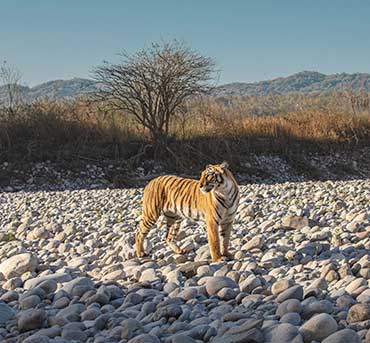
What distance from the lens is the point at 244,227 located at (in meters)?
7.85

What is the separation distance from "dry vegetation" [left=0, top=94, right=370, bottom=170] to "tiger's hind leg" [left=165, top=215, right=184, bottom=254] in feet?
37.6

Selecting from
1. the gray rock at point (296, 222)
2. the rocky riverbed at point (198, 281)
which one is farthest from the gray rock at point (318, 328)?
the gray rock at point (296, 222)

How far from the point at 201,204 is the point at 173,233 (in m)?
0.66

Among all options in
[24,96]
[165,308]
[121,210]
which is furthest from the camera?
[24,96]

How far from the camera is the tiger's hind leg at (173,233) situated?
6.74m

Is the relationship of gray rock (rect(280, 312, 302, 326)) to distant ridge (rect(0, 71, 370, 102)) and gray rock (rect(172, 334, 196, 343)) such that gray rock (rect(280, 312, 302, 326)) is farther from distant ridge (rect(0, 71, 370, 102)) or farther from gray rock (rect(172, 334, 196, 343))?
distant ridge (rect(0, 71, 370, 102))

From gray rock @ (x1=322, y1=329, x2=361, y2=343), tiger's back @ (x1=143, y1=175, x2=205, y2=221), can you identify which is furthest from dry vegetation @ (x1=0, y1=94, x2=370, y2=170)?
gray rock @ (x1=322, y1=329, x2=361, y2=343)

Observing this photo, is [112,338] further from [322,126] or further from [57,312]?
[322,126]

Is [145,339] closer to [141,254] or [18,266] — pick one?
[18,266]

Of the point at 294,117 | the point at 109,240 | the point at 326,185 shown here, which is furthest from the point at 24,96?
the point at 109,240

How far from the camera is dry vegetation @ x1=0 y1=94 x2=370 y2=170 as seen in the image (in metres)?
18.9

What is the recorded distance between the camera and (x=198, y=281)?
17.6ft

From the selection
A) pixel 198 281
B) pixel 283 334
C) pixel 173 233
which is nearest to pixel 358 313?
pixel 283 334

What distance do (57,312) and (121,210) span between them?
18.6 feet
